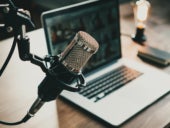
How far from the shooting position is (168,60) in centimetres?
130

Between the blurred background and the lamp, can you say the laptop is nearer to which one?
the blurred background

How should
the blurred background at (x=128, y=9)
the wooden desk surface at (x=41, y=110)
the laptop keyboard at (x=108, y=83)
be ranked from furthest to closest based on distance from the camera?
the blurred background at (x=128, y=9)
the laptop keyboard at (x=108, y=83)
the wooden desk surface at (x=41, y=110)

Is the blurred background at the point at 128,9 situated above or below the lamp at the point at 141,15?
below

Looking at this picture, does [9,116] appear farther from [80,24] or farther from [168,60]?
[168,60]

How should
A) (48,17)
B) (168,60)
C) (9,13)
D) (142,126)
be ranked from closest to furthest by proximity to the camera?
(9,13) → (142,126) → (48,17) → (168,60)

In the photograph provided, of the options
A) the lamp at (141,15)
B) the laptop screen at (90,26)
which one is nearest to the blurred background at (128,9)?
the laptop screen at (90,26)

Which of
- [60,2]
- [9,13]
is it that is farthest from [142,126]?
[60,2]

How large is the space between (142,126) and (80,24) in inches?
18.0

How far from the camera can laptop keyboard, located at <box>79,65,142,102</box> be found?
1.07 metres

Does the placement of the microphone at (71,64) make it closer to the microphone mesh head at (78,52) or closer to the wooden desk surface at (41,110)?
the microphone mesh head at (78,52)

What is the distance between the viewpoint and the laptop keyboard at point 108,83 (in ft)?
3.52

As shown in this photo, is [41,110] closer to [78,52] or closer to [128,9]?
[78,52]

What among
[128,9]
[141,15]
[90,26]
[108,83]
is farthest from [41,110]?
[128,9]

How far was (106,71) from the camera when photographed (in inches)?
48.8
